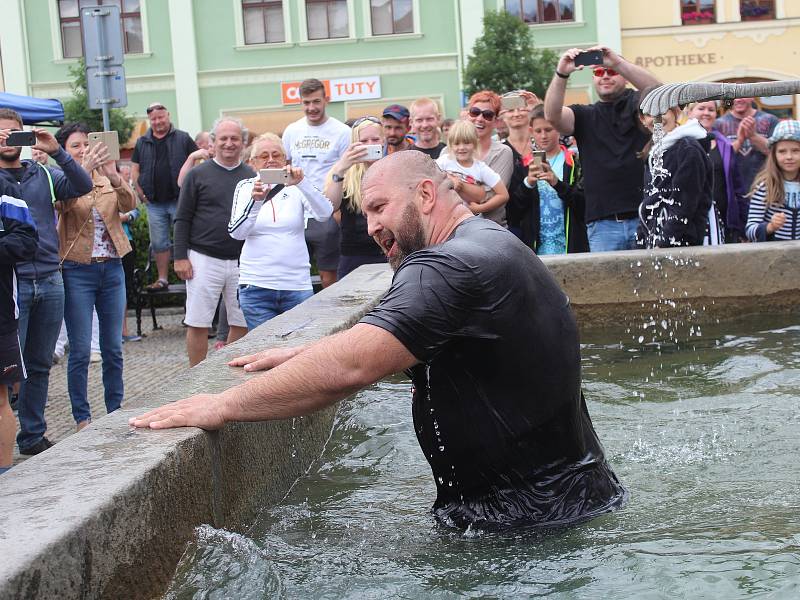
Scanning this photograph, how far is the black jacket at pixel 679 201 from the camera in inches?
281

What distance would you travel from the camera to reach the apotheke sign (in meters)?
31.6

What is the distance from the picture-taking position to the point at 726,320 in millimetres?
6996

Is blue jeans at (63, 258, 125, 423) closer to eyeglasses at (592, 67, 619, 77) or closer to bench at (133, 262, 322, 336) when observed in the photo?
eyeglasses at (592, 67, 619, 77)

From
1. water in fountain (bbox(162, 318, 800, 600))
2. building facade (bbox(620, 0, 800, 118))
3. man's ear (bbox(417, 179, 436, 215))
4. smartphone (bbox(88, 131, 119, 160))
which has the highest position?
building facade (bbox(620, 0, 800, 118))

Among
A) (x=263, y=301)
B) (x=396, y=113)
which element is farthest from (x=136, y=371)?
(x=396, y=113)

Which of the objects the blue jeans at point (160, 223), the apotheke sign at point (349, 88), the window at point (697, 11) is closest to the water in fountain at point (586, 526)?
the blue jeans at point (160, 223)

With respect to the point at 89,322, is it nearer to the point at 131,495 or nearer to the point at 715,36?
the point at 131,495

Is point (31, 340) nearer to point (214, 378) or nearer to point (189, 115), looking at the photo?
point (214, 378)

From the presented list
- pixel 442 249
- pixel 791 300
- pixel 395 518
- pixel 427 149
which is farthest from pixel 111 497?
pixel 427 149

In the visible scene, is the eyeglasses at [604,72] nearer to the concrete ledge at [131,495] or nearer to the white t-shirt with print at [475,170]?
the white t-shirt with print at [475,170]

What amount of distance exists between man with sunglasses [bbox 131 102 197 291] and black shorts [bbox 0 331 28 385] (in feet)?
19.7

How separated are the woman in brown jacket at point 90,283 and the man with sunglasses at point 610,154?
299 cm

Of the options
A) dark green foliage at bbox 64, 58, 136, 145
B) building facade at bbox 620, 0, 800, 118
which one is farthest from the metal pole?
building facade at bbox 620, 0, 800, 118

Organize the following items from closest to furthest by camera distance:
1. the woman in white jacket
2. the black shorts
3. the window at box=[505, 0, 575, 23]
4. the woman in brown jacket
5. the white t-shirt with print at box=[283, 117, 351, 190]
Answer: the black shorts
the woman in brown jacket
the woman in white jacket
the white t-shirt with print at box=[283, 117, 351, 190]
the window at box=[505, 0, 575, 23]
